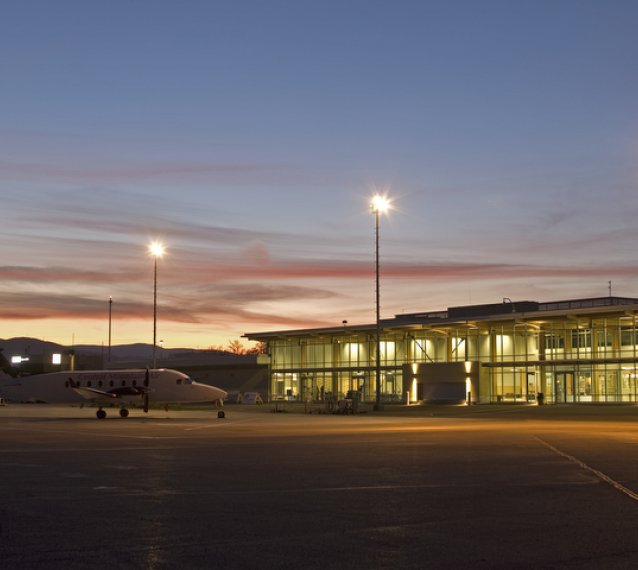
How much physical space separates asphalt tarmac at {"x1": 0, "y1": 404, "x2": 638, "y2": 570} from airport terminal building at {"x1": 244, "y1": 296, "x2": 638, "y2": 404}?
1872 inches

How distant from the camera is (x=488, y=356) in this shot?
82.4 m

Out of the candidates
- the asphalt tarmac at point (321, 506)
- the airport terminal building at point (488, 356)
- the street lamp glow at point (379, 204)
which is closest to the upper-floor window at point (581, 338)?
the airport terminal building at point (488, 356)

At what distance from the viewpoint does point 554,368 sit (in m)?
77.5

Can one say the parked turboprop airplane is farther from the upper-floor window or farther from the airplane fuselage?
the upper-floor window

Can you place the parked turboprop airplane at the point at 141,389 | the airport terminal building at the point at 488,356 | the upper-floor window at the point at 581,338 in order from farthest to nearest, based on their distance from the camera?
the upper-floor window at the point at 581,338 < the airport terminal building at the point at 488,356 < the parked turboprop airplane at the point at 141,389

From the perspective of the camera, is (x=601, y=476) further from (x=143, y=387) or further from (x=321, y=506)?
(x=143, y=387)

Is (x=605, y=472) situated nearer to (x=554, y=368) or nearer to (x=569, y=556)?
(x=569, y=556)

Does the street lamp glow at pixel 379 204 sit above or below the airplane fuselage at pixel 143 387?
above

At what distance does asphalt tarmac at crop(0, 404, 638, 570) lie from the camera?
33.4 feet

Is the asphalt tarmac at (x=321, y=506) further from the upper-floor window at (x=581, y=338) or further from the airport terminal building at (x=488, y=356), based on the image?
the upper-floor window at (x=581, y=338)

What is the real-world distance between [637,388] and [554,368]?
808cm

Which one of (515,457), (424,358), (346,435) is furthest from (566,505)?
(424,358)

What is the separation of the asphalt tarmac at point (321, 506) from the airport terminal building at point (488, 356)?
47.6 m

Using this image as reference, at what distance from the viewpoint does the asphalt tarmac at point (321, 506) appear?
1020cm
